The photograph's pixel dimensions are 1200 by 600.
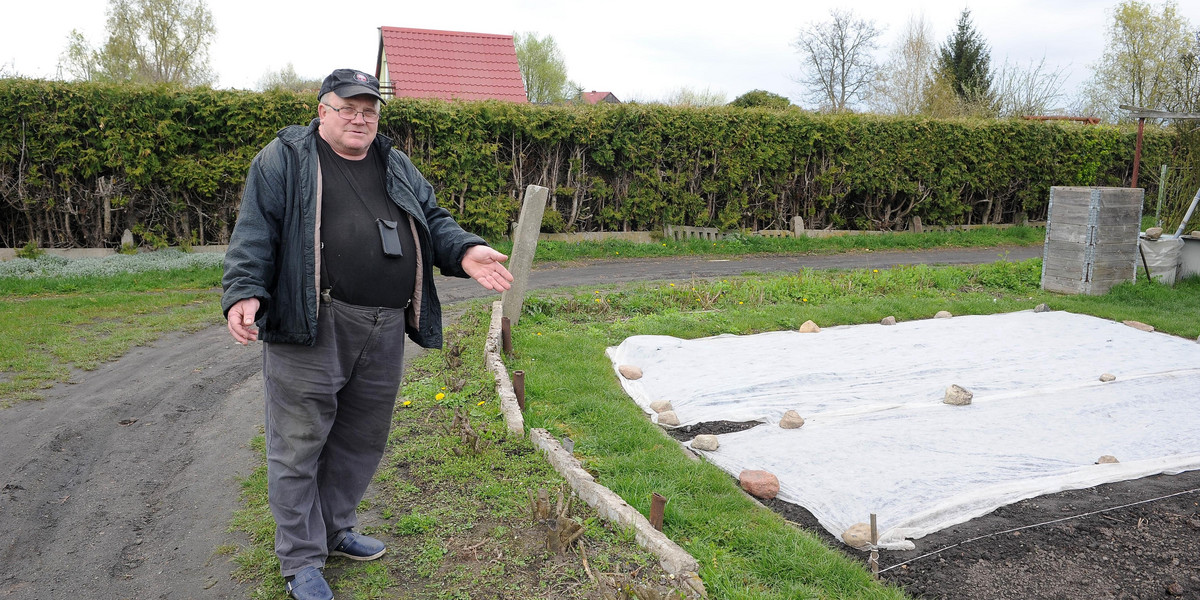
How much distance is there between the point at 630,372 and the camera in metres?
6.38

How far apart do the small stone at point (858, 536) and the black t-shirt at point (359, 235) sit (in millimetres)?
2285

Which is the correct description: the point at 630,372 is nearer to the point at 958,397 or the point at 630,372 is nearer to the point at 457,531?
the point at 958,397

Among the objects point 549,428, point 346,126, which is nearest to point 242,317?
point 346,126

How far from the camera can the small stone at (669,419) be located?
208 inches

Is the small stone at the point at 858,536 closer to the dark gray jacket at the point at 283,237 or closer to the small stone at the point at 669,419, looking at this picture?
the small stone at the point at 669,419

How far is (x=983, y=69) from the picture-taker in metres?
31.2

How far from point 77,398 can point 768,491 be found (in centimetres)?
477

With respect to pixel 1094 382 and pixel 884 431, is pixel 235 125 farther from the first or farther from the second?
pixel 1094 382

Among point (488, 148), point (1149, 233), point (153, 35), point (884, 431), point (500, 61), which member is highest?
point (153, 35)

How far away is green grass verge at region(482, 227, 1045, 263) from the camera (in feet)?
45.4

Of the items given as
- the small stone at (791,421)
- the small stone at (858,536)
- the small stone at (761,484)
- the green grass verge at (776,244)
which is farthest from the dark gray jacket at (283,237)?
the green grass verge at (776,244)

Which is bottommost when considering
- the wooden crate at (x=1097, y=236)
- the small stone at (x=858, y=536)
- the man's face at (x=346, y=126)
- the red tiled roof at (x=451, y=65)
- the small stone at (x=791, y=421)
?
the small stone at (x=858, y=536)

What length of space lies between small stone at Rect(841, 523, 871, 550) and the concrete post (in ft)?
15.5

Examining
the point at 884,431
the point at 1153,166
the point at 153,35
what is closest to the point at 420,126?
the point at 884,431
